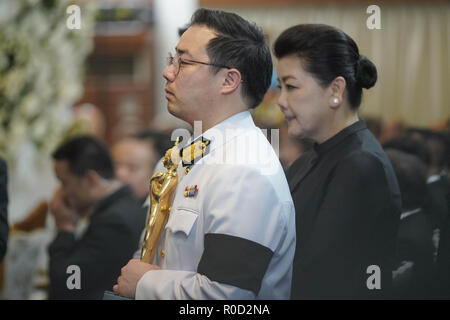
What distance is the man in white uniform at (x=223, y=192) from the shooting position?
114 cm

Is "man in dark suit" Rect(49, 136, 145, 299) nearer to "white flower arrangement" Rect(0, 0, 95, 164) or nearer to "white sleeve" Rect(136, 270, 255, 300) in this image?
"white flower arrangement" Rect(0, 0, 95, 164)

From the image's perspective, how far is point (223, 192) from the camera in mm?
1158

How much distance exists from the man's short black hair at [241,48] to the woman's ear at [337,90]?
0.20 m

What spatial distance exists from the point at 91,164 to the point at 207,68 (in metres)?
1.29

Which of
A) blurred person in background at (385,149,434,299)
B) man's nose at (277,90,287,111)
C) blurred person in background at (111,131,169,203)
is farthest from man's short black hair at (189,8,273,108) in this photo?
blurred person in background at (111,131,169,203)

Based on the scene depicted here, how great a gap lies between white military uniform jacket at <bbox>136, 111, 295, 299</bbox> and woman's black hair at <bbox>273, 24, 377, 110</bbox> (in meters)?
0.24

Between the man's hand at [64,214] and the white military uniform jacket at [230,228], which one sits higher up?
the white military uniform jacket at [230,228]

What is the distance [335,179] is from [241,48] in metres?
0.40

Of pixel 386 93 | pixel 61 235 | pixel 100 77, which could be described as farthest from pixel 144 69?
pixel 61 235

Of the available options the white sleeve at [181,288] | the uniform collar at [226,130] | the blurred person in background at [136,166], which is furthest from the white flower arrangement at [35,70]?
the white sleeve at [181,288]

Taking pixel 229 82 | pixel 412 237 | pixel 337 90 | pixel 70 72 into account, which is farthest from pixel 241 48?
pixel 70 72

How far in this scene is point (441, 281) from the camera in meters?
1.59

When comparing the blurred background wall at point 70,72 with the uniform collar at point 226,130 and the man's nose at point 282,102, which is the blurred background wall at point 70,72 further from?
the uniform collar at point 226,130
